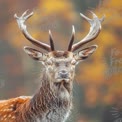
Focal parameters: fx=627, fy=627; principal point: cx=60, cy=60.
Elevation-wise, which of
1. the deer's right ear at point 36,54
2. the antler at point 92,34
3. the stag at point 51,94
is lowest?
the stag at point 51,94

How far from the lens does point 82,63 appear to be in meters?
8.49

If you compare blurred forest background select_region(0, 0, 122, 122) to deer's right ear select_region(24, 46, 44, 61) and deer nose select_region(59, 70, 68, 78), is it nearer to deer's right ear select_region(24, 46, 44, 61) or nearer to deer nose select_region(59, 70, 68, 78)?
deer's right ear select_region(24, 46, 44, 61)

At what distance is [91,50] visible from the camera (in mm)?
6277

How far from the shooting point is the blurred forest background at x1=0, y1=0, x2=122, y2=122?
27.5 feet

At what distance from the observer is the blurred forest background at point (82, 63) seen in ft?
27.5

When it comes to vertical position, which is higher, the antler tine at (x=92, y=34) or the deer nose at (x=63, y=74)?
the antler tine at (x=92, y=34)

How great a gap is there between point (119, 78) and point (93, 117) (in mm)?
656

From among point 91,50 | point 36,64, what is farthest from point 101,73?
point 91,50

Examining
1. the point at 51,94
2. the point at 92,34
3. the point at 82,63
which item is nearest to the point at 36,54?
the point at 51,94

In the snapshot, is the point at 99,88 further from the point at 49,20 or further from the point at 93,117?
the point at 49,20

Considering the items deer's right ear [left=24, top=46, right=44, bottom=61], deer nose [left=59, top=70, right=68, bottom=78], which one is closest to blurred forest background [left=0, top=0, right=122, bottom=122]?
deer's right ear [left=24, top=46, right=44, bottom=61]

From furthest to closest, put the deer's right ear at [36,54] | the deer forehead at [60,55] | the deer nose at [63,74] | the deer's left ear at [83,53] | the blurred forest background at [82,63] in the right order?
the blurred forest background at [82,63] → the deer's left ear at [83,53] → the deer's right ear at [36,54] → the deer forehead at [60,55] → the deer nose at [63,74]

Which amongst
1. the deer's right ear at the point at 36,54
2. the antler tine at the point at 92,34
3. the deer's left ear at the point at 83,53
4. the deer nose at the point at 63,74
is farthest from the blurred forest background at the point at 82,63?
the deer nose at the point at 63,74

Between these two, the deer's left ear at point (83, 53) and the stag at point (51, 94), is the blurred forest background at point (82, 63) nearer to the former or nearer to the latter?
A: the deer's left ear at point (83, 53)
